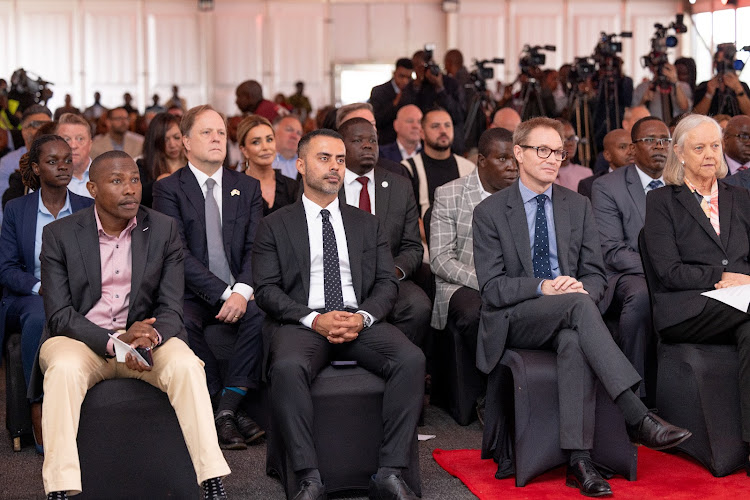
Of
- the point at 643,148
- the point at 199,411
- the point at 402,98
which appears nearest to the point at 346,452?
the point at 199,411

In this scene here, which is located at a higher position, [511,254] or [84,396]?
[511,254]

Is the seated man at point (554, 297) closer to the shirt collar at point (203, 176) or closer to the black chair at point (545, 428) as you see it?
the black chair at point (545, 428)

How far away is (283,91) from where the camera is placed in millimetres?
18531

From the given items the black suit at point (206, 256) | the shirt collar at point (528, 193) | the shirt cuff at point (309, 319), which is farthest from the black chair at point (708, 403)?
the black suit at point (206, 256)

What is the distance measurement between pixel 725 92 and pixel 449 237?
3.37m

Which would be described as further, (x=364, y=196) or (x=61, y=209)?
(x=364, y=196)

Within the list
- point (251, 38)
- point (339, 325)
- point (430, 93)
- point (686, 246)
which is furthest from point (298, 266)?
point (251, 38)

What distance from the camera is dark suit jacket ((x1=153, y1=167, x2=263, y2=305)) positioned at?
4.80 m

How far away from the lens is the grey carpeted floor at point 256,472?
3768mm

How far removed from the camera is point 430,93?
743cm

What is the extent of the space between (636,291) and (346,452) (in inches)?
72.4

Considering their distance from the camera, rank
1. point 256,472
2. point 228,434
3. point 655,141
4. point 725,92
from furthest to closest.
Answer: point 725,92, point 655,141, point 228,434, point 256,472

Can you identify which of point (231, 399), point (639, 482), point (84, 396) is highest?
point (84, 396)

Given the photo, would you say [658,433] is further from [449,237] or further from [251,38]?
[251,38]
